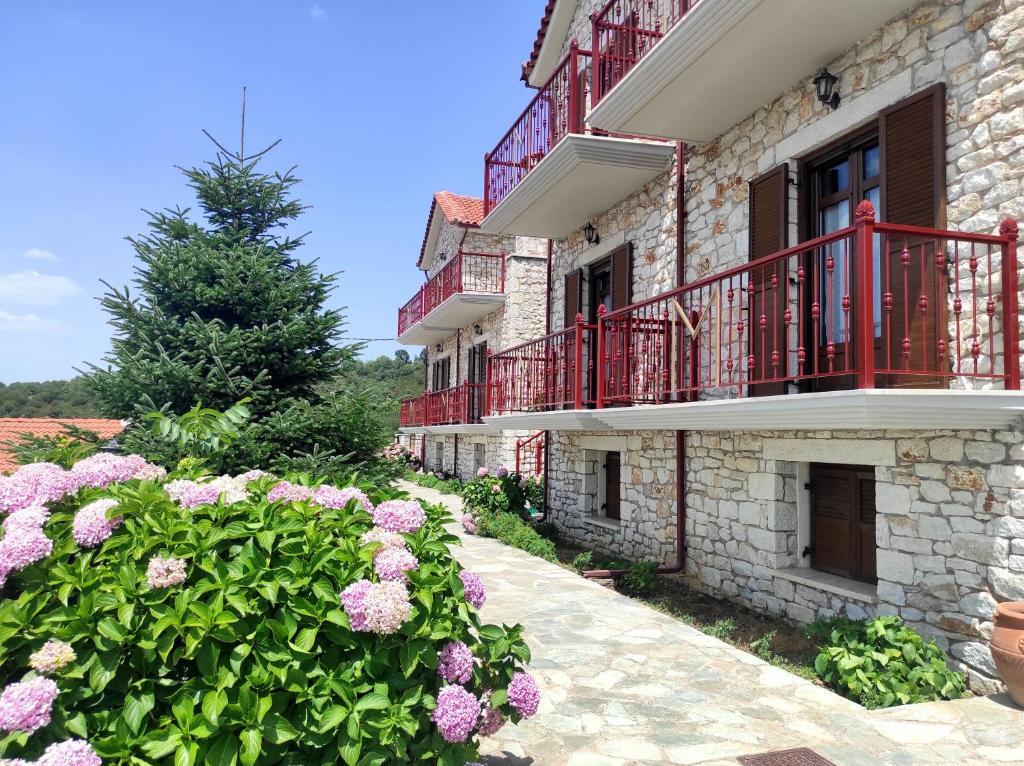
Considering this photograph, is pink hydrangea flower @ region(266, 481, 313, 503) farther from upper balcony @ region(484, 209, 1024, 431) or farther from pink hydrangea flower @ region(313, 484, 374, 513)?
upper balcony @ region(484, 209, 1024, 431)

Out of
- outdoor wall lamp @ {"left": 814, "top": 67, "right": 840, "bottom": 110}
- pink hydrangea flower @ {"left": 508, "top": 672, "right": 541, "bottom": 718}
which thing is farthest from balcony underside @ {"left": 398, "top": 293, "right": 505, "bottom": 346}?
pink hydrangea flower @ {"left": 508, "top": 672, "right": 541, "bottom": 718}

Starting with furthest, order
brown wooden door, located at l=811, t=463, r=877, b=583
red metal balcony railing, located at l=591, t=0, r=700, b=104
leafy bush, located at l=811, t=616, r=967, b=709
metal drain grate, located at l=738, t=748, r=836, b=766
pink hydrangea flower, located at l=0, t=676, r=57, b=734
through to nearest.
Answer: red metal balcony railing, located at l=591, t=0, r=700, b=104, brown wooden door, located at l=811, t=463, r=877, b=583, leafy bush, located at l=811, t=616, r=967, b=709, metal drain grate, located at l=738, t=748, r=836, b=766, pink hydrangea flower, located at l=0, t=676, r=57, b=734

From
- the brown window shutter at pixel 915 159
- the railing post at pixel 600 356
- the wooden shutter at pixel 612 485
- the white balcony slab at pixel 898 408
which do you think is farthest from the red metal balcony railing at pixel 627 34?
the wooden shutter at pixel 612 485

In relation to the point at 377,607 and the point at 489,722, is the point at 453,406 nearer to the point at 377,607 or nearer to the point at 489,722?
the point at 489,722

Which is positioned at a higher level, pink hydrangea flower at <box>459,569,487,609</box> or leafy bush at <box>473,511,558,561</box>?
pink hydrangea flower at <box>459,569,487,609</box>

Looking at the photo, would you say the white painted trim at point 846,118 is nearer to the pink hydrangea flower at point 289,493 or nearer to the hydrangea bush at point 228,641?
the hydrangea bush at point 228,641

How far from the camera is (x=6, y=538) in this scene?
2.49m

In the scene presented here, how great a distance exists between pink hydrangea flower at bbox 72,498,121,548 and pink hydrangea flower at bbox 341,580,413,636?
3.31ft

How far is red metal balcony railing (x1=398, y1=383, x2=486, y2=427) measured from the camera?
56.9 ft

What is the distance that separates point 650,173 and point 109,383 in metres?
6.42

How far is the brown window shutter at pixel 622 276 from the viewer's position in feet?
30.3

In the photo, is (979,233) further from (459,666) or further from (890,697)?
(459,666)

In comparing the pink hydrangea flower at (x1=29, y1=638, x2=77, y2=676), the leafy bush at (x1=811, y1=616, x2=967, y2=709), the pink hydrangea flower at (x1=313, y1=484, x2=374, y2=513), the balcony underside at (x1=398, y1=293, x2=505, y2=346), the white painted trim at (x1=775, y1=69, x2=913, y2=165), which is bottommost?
the leafy bush at (x1=811, y1=616, x2=967, y2=709)

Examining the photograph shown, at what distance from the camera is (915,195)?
5.05 m
